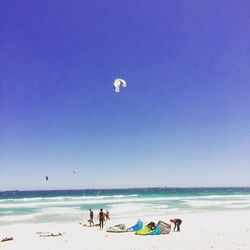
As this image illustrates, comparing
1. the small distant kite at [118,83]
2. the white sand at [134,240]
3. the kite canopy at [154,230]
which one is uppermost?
the small distant kite at [118,83]

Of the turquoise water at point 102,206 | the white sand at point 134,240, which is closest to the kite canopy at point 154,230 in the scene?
the white sand at point 134,240

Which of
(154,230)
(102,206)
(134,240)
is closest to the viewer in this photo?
Result: (134,240)

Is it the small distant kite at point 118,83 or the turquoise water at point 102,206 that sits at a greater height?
the small distant kite at point 118,83

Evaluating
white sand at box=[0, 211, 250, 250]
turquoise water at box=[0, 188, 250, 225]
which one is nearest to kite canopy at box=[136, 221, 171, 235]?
white sand at box=[0, 211, 250, 250]

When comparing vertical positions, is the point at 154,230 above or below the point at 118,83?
below

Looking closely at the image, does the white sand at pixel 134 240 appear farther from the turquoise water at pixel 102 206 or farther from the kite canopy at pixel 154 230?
the turquoise water at pixel 102 206

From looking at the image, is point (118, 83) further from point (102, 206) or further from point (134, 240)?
point (102, 206)

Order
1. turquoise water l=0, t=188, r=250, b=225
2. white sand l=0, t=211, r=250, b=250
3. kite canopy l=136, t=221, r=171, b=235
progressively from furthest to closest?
turquoise water l=0, t=188, r=250, b=225, kite canopy l=136, t=221, r=171, b=235, white sand l=0, t=211, r=250, b=250

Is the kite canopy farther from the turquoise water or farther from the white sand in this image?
the turquoise water

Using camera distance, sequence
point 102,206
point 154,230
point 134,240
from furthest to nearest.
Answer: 1. point 102,206
2. point 154,230
3. point 134,240

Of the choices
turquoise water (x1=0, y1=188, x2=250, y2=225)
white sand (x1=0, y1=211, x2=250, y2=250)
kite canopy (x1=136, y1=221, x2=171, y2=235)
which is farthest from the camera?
turquoise water (x1=0, y1=188, x2=250, y2=225)

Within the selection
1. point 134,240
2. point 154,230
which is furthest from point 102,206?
point 134,240

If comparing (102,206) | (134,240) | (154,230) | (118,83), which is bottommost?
(134,240)

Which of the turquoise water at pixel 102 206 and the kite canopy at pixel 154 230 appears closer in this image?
the kite canopy at pixel 154 230
